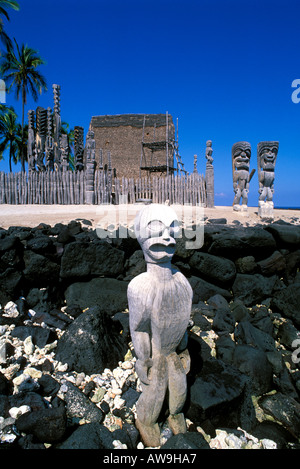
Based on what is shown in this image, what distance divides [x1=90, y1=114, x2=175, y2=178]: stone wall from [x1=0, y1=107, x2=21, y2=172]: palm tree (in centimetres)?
1121

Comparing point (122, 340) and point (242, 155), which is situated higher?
point (242, 155)

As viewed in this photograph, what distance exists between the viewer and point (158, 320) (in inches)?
90.5

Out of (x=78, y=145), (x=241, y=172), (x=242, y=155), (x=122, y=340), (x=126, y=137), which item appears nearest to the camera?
(x=122, y=340)

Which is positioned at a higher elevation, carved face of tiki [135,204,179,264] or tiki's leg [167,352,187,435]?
carved face of tiki [135,204,179,264]

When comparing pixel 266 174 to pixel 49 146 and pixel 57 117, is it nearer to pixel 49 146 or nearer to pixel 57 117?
pixel 57 117

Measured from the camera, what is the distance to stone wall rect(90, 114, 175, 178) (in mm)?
18266

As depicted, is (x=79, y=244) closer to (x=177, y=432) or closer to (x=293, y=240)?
(x=177, y=432)

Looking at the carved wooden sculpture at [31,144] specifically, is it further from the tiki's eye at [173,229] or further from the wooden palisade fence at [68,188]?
the tiki's eye at [173,229]

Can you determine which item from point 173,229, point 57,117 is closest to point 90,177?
point 57,117

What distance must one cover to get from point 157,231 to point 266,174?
6151 millimetres

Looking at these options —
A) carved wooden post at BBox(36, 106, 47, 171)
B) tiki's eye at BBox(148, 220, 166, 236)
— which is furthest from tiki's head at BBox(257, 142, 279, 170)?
carved wooden post at BBox(36, 106, 47, 171)

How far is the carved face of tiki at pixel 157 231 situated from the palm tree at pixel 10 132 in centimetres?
2759

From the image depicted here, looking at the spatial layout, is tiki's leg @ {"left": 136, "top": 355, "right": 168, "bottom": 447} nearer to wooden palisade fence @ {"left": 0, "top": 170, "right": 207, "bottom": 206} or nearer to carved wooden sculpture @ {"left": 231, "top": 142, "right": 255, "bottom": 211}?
carved wooden sculpture @ {"left": 231, "top": 142, "right": 255, "bottom": 211}

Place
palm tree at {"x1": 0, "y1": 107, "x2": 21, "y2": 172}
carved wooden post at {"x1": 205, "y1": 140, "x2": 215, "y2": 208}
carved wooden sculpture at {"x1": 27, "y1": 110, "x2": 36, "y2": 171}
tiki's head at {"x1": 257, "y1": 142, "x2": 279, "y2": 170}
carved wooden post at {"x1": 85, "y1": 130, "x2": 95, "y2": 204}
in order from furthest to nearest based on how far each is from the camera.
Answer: palm tree at {"x1": 0, "y1": 107, "x2": 21, "y2": 172}
carved wooden sculpture at {"x1": 27, "y1": 110, "x2": 36, "y2": 171}
carved wooden post at {"x1": 205, "y1": 140, "x2": 215, "y2": 208}
carved wooden post at {"x1": 85, "y1": 130, "x2": 95, "y2": 204}
tiki's head at {"x1": 257, "y1": 142, "x2": 279, "y2": 170}
